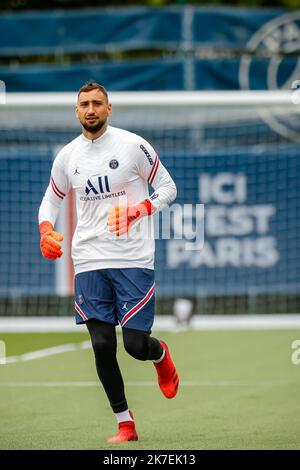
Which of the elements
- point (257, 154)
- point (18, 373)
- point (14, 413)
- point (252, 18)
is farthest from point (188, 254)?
point (14, 413)

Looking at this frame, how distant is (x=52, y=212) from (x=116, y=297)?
30.2 inches

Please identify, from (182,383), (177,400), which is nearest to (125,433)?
(177,400)

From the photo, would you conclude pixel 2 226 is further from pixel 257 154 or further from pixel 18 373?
pixel 18 373

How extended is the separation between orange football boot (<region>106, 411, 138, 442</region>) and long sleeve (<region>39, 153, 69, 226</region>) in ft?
4.64

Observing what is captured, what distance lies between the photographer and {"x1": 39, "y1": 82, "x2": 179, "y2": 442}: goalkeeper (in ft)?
24.8

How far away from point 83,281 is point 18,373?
3.69 metres

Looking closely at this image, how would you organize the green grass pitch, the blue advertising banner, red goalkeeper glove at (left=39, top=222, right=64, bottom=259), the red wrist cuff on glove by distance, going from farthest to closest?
the blue advertising banner, the red wrist cuff on glove, red goalkeeper glove at (left=39, top=222, right=64, bottom=259), the green grass pitch

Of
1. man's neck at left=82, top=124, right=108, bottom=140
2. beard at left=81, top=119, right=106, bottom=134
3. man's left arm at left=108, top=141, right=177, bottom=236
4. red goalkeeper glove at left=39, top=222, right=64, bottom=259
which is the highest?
beard at left=81, top=119, right=106, bottom=134

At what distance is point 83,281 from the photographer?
7.68m

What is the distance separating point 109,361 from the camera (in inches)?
299

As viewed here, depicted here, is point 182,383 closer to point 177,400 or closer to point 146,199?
point 177,400

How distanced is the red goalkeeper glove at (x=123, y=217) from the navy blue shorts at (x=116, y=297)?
28cm

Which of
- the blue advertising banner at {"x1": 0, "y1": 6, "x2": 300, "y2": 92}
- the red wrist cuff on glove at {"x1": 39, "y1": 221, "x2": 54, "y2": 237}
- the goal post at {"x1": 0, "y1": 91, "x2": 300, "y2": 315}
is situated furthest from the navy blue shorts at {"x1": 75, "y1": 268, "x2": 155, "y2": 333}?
the blue advertising banner at {"x1": 0, "y1": 6, "x2": 300, "y2": 92}

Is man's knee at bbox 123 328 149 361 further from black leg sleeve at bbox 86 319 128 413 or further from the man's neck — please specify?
the man's neck
